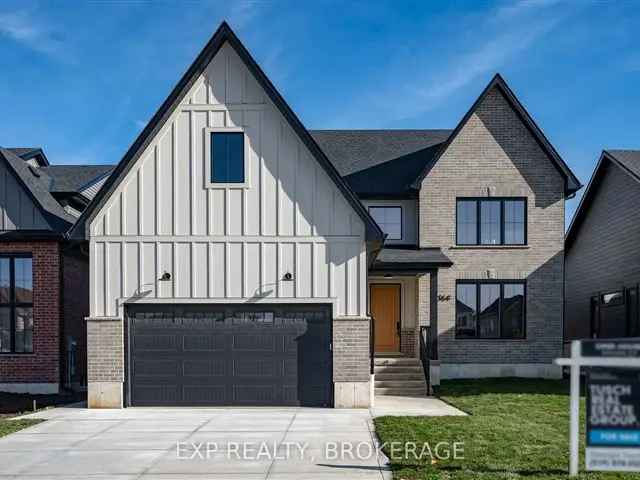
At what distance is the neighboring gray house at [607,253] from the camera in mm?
19938

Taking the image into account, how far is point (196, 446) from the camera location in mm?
9914

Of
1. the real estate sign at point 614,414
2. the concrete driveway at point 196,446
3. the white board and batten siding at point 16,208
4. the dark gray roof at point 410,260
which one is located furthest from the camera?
the dark gray roof at point 410,260

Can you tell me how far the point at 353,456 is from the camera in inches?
358

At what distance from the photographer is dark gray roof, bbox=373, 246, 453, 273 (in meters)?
17.7

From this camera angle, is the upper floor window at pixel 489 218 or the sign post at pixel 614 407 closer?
the sign post at pixel 614 407

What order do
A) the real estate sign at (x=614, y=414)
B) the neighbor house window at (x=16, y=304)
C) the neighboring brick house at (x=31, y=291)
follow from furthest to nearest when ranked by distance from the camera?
the neighbor house window at (x=16, y=304) → the neighboring brick house at (x=31, y=291) → the real estate sign at (x=614, y=414)

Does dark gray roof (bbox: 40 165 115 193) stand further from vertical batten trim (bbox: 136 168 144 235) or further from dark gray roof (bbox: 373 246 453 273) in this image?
dark gray roof (bbox: 373 246 453 273)

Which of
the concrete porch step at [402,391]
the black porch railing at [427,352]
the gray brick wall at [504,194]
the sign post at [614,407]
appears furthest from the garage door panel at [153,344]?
the sign post at [614,407]

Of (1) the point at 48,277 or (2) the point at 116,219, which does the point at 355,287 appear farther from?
(1) the point at 48,277

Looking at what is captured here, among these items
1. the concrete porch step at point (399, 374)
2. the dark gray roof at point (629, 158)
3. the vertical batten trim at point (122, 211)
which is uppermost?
the dark gray roof at point (629, 158)

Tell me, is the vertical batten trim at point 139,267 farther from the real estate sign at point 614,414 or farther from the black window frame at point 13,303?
the real estate sign at point 614,414

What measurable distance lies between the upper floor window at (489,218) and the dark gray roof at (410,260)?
1.40 meters

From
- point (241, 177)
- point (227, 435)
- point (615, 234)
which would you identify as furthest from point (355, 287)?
point (615, 234)

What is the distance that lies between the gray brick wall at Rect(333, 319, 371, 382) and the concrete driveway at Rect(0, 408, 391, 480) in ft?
3.19
